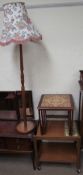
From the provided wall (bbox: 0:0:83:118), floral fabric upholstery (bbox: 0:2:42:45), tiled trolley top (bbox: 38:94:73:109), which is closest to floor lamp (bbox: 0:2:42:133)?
floral fabric upholstery (bbox: 0:2:42:45)

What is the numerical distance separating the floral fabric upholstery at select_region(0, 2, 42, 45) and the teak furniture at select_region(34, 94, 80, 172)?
66 cm

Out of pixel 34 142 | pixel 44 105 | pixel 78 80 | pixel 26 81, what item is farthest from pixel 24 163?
pixel 78 80

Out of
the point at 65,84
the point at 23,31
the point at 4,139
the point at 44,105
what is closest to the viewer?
the point at 23,31

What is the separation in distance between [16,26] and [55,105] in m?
0.80

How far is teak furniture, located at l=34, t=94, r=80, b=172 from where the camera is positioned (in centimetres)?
187

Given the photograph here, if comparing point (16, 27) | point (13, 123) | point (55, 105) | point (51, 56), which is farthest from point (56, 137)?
point (16, 27)

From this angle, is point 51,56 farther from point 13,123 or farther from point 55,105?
point 13,123

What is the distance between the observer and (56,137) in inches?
A: 74.5

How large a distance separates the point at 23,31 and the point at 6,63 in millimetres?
640

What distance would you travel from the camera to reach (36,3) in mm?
1945

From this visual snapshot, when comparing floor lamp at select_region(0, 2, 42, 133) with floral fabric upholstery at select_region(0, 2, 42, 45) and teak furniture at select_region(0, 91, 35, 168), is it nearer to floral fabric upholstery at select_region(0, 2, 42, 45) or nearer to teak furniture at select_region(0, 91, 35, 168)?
floral fabric upholstery at select_region(0, 2, 42, 45)

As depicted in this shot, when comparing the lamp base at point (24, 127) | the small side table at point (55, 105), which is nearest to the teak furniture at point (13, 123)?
the lamp base at point (24, 127)

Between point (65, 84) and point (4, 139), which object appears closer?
point (4, 139)

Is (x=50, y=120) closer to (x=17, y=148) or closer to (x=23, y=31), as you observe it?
(x=17, y=148)
